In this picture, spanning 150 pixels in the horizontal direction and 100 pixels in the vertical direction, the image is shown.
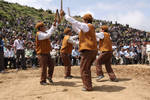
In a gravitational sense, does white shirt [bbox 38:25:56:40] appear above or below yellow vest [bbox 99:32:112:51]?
above

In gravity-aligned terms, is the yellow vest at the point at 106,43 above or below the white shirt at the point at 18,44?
below

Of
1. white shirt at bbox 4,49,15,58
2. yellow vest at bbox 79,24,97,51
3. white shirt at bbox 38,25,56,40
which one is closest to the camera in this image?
yellow vest at bbox 79,24,97,51

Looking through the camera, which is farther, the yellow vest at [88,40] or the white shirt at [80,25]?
the yellow vest at [88,40]

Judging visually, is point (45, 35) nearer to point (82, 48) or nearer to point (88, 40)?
point (82, 48)

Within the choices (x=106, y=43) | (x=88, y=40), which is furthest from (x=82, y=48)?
(x=106, y=43)

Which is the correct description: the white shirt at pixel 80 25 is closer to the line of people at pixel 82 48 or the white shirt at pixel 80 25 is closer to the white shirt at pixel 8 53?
the line of people at pixel 82 48

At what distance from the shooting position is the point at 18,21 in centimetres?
2881

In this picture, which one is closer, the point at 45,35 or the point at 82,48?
the point at 82,48

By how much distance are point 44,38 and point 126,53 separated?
36.1ft

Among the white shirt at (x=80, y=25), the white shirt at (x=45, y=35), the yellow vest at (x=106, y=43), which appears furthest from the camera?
the yellow vest at (x=106, y=43)

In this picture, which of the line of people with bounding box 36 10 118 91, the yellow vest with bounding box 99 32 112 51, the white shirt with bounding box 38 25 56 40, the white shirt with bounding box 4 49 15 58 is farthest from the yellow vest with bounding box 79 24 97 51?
the white shirt with bounding box 4 49 15 58

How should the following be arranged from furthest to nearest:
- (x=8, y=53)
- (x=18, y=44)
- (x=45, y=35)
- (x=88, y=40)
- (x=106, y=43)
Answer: (x=8, y=53) < (x=18, y=44) < (x=106, y=43) < (x=45, y=35) < (x=88, y=40)

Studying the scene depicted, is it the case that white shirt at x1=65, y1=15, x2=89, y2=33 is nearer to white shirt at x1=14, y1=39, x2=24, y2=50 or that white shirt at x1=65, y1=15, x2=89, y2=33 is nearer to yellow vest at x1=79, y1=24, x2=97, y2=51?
yellow vest at x1=79, y1=24, x2=97, y2=51

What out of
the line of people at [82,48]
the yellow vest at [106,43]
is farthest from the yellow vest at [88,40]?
→ the yellow vest at [106,43]
